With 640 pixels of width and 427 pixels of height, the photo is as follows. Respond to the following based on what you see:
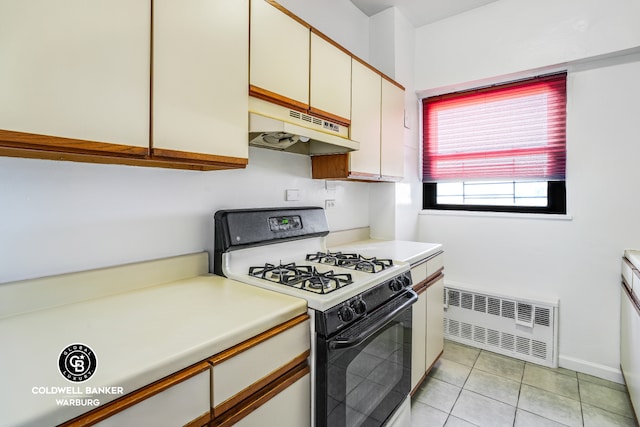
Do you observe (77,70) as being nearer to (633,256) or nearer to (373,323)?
(373,323)

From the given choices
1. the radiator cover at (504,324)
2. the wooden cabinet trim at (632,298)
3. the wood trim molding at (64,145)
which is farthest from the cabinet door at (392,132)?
the wood trim molding at (64,145)

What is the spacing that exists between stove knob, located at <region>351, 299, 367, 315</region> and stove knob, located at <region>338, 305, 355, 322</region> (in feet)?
0.10

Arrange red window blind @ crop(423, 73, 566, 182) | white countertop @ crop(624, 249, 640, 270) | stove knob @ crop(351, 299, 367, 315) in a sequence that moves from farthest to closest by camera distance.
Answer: red window blind @ crop(423, 73, 566, 182) → white countertop @ crop(624, 249, 640, 270) → stove knob @ crop(351, 299, 367, 315)

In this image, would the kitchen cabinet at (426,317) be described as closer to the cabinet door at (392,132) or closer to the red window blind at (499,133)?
the cabinet door at (392,132)

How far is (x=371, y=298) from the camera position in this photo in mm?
1382

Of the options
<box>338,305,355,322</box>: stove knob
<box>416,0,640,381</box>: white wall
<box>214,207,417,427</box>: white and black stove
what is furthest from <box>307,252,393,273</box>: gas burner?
<box>416,0,640,381</box>: white wall

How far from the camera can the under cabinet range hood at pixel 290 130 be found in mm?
1328

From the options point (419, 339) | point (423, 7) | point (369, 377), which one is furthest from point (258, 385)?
point (423, 7)

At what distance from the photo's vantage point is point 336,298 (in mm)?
1176

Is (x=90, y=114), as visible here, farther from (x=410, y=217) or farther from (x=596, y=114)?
(x=596, y=114)

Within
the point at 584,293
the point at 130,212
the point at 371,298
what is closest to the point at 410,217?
the point at 584,293

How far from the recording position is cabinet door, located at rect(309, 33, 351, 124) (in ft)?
5.43

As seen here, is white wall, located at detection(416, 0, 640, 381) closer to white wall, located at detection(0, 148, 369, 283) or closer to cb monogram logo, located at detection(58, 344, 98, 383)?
white wall, located at detection(0, 148, 369, 283)

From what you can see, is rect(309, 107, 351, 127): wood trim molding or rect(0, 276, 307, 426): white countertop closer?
rect(0, 276, 307, 426): white countertop
